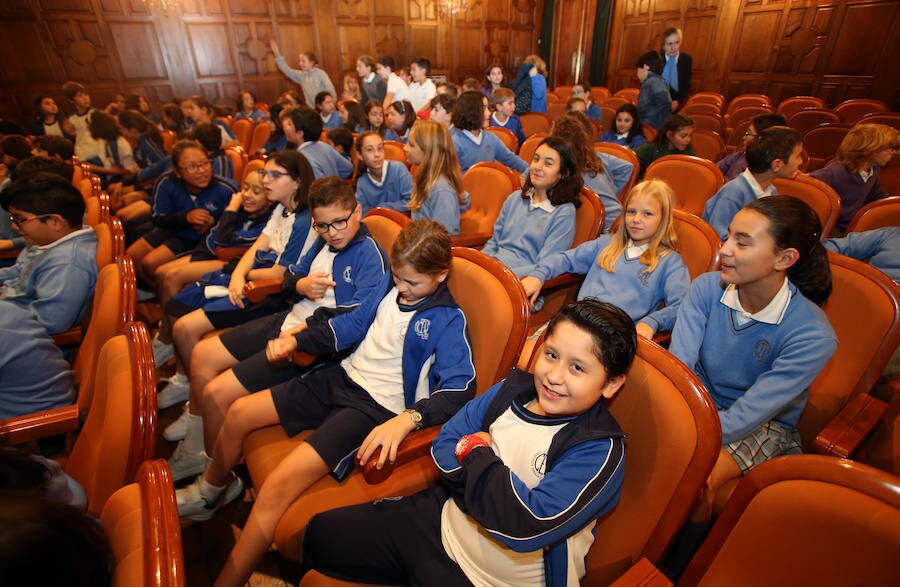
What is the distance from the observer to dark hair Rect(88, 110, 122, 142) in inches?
180

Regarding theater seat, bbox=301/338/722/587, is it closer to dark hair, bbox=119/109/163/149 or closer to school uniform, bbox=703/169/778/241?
school uniform, bbox=703/169/778/241

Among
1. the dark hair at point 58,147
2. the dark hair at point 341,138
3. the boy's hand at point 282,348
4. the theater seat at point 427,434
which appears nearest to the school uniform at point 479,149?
the dark hair at point 341,138

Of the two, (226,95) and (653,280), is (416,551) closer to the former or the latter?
(653,280)

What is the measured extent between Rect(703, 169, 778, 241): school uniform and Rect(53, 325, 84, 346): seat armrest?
321 cm

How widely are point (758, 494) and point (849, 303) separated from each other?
3.44 ft

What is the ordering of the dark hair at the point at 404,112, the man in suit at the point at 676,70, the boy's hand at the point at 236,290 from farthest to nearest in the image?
the man in suit at the point at 676,70 → the dark hair at the point at 404,112 → the boy's hand at the point at 236,290

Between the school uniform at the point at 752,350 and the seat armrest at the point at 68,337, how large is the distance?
7.94ft

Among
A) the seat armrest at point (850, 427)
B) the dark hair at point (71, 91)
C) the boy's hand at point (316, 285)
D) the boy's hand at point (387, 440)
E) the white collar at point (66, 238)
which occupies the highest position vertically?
the dark hair at point (71, 91)

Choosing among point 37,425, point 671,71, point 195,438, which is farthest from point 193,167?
point 671,71

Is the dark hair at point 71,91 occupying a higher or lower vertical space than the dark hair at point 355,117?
higher

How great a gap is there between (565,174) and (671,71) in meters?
4.29

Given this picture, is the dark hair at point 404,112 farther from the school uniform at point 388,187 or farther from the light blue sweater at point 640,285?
the light blue sweater at point 640,285

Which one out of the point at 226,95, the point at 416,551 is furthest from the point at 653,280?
the point at 226,95

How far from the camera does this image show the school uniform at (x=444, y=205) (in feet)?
8.68
